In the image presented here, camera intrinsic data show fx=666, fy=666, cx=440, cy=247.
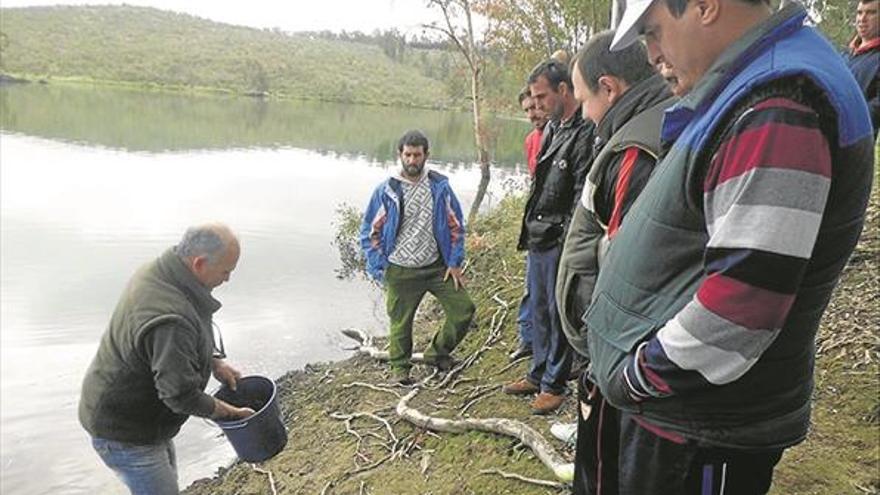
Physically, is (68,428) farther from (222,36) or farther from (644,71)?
(222,36)

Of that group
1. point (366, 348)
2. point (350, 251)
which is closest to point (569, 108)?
point (366, 348)

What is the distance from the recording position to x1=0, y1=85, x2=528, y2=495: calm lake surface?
20.3 ft

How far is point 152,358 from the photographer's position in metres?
2.68

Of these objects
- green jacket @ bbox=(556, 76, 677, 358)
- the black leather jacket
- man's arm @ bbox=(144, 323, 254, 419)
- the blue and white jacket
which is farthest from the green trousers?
green jacket @ bbox=(556, 76, 677, 358)

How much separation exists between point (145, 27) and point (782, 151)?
96.9 meters

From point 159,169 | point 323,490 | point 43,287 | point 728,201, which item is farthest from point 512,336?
point 159,169

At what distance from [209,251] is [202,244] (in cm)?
4

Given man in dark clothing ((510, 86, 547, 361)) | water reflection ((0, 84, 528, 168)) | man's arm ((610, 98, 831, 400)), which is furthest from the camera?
water reflection ((0, 84, 528, 168))

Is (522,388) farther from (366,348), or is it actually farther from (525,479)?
(366,348)

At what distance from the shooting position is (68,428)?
6.11m

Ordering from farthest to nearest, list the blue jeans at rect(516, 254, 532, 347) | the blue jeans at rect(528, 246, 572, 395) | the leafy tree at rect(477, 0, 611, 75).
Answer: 1. the leafy tree at rect(477, 0, 611, 75)
2. the blue jeans at rect(516, 254, 532, 347)
3. the blue jeans at rect(528, 246, 572, 395)

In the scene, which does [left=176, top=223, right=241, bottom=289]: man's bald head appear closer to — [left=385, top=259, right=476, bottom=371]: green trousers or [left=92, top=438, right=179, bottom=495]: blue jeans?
[left=92, top=438, right=179, bottom=495]: blue jeans

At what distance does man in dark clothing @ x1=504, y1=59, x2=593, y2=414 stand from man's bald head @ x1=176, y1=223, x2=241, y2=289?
5.64 ft

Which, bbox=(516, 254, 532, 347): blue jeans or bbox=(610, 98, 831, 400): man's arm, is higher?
bbox=(610, 98, 831, 400): man's arm
